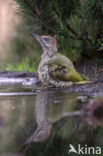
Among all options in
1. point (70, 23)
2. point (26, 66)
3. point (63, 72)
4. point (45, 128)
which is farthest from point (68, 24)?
point (45, 128)

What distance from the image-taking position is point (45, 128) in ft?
13.2

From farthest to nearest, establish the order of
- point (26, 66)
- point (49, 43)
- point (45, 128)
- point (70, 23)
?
point (26, 66) < point (70, 23) < point (49, 43) < point (45, 128)

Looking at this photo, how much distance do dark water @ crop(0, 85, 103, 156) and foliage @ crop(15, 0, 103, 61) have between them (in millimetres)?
2239

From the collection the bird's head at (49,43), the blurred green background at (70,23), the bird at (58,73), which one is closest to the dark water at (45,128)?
the bird at (58,73)

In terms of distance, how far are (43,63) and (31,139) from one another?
3.34 metres

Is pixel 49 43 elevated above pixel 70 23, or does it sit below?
below

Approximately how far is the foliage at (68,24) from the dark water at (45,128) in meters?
2.24

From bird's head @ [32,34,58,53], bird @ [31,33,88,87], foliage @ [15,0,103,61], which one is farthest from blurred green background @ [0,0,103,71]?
bird @ [31,33,88,87]

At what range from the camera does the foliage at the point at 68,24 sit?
799 centimetres

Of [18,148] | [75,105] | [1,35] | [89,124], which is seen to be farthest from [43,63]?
[1,35]

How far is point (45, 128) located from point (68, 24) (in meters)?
4.49

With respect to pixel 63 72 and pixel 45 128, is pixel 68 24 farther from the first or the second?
pixel 45 128

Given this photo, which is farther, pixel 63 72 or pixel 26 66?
pixel 26 66

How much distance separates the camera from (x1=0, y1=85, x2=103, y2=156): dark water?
11.3 feet
